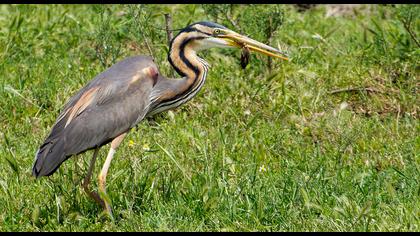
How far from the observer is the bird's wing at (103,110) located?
6.89m

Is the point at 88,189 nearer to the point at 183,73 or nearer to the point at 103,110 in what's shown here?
the point at 103,110

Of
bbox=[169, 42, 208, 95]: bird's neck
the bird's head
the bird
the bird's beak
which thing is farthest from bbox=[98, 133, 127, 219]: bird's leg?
the bird's beak

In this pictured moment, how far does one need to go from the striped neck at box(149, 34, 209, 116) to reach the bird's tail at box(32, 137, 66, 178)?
2.67 feet

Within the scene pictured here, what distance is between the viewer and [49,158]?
673 cm

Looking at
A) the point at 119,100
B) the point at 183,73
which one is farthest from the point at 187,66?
the point at 119,100

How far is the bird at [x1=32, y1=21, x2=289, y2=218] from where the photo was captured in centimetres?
684

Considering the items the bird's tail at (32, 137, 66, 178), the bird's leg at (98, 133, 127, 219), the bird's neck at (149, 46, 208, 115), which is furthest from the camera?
the bird's neck at (149, 46, 208, 115)

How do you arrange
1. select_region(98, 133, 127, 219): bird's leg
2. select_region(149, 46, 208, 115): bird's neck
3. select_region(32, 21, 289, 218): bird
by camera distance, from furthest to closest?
1. select_region(149, 46, 208, 115): bird's neck
2. select_region(32, 21, 289, 218): bird
3. select_region(98, 133, 127, 219): bird's leg

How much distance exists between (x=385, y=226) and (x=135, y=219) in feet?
5.08

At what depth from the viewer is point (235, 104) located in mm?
8672

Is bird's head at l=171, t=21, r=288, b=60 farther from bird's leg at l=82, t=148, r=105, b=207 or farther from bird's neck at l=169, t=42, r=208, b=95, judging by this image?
bird's leg at l=82, t=148, r=105, b=207

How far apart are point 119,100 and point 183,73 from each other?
0.55 metres

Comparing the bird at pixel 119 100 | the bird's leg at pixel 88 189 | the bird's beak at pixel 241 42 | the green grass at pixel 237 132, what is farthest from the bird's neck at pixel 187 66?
the bird's leg at pixel 88 189

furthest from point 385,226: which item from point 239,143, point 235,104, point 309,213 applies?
point 235,104
